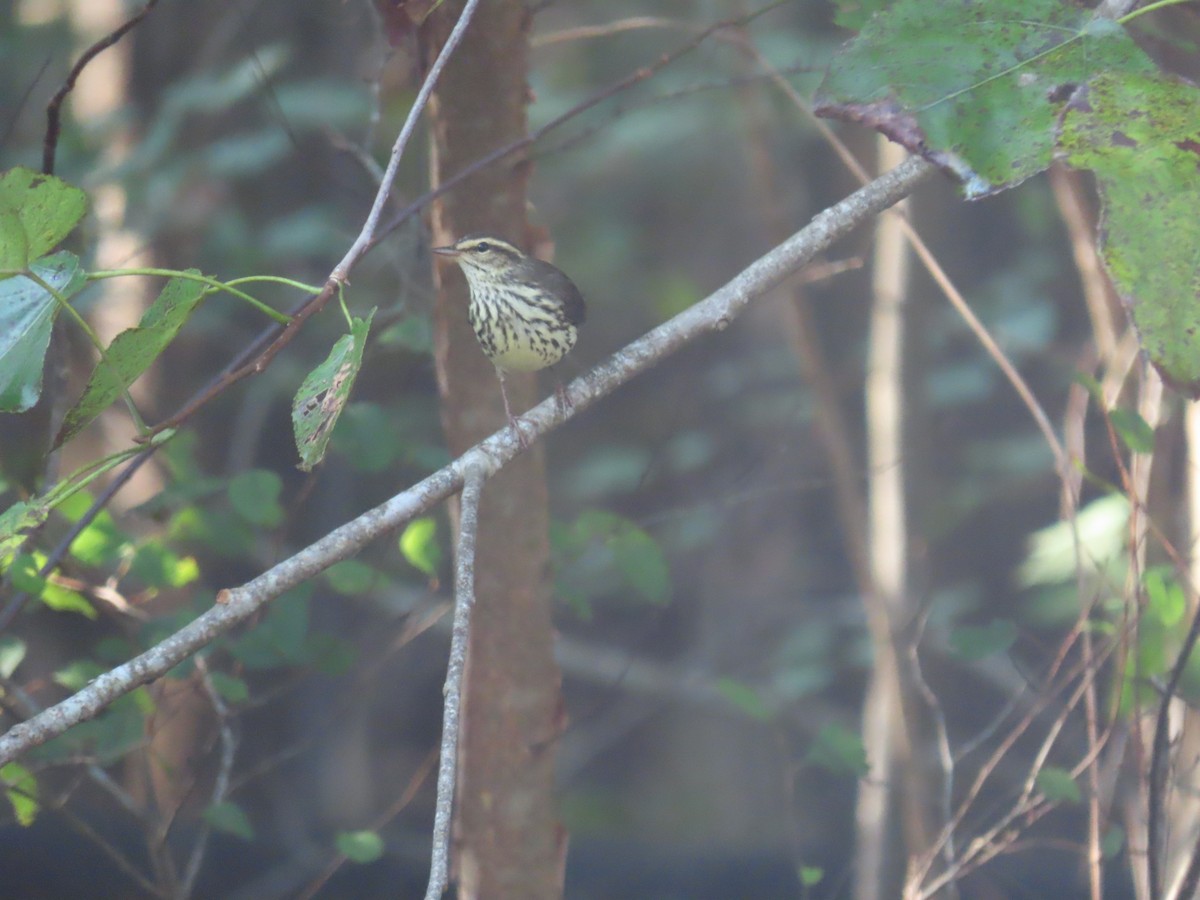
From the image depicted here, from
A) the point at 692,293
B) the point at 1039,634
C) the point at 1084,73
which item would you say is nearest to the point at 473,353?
the point at 1084,73

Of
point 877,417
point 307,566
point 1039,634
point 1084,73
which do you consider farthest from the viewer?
point 1039,634

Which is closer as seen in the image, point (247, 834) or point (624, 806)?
point (247, 834)

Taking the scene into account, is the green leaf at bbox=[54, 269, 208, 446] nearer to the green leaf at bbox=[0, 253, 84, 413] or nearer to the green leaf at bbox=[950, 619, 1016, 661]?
the green leaf at bbox=[0, 253, 84, 413]

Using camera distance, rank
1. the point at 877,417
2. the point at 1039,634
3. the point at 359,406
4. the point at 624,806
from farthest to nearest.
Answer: the point at 624,806 → the point at 1039,634 → the point at 877,417 → the point at 359,406

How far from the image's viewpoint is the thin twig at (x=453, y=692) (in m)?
1.25

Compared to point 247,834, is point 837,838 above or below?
below

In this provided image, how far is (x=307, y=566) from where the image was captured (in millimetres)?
1471

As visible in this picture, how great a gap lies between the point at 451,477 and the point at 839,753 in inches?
52.4

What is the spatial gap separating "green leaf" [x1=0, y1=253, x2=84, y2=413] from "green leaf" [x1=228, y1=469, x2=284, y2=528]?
1.07 metres

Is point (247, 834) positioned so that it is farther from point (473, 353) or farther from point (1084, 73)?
point (1084, 73)

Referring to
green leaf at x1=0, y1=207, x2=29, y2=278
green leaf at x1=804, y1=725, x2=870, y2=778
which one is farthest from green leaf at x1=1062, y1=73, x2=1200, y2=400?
green leaf at x1=804, y1=725, x2=870, y2=778

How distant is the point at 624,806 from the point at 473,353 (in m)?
4.75

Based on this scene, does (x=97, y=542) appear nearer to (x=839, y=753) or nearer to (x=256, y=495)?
(x=256, y=495)

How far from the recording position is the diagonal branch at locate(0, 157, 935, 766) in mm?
1408
